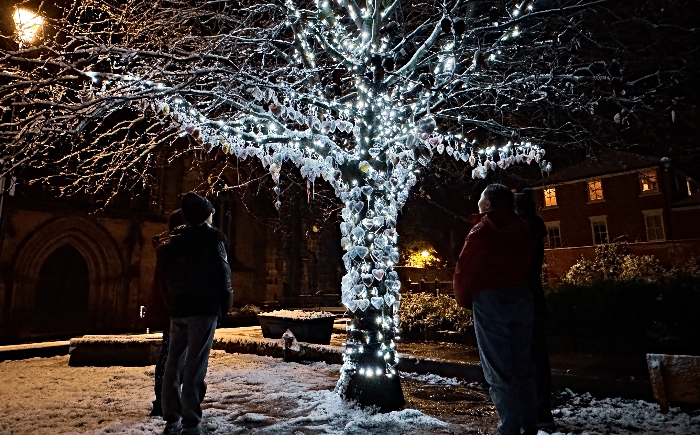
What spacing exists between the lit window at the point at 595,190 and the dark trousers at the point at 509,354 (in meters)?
26.7

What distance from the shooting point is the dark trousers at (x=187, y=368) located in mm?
3709

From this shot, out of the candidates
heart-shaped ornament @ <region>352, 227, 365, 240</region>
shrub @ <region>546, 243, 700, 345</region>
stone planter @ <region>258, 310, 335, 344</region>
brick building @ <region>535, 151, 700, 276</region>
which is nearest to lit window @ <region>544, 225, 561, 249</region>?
brick building @ <region>535, 151, 700, 276</region>

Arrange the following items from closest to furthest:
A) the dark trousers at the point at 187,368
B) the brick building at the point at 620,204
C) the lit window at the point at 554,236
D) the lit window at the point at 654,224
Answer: the dark trousers at the point at 187,368
the brick building at the point at 620,204
the lit window at the point at 654,224
the lit window at the point at 554,236

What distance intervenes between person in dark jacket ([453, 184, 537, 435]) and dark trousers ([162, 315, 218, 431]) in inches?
94.8

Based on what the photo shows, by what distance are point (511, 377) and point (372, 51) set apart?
4.74m

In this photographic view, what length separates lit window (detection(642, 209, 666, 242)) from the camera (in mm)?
24094

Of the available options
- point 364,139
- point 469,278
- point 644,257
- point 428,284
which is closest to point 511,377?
point 469,278

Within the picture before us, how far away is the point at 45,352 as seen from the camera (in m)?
9.78

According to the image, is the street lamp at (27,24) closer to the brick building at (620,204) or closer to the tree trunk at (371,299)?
the tree trunk at (371,299)

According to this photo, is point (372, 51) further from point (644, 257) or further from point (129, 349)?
point (644, 257)

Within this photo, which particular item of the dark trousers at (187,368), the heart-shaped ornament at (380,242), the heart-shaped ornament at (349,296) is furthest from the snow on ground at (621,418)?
the dark trousers at (187,368)

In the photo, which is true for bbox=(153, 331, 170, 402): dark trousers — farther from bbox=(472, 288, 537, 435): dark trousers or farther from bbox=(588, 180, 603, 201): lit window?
bbox=(588, 180, 603, 201): lit window

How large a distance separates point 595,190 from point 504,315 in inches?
1065

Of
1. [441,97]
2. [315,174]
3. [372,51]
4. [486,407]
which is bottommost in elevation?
[486,407]
